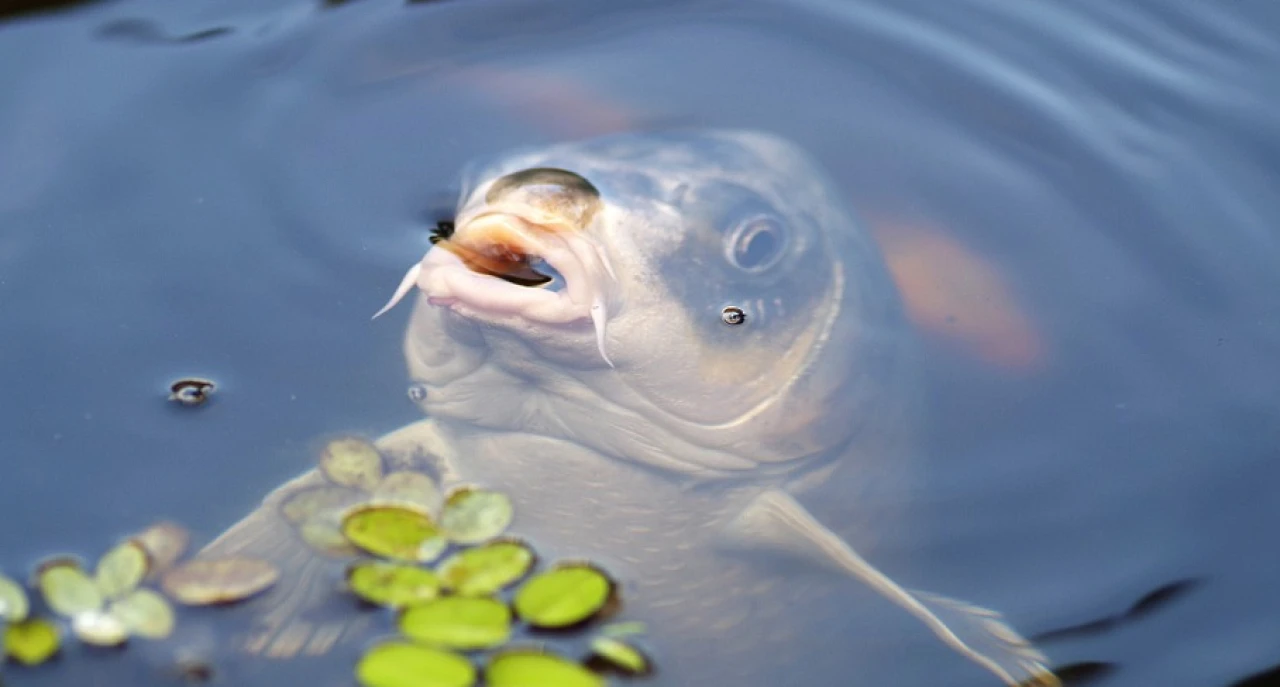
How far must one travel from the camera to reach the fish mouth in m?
2.57

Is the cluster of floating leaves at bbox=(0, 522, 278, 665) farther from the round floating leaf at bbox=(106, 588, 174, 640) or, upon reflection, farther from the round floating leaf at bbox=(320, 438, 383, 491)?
the round floating leaf at bbox=(320, 438, 383, 491)

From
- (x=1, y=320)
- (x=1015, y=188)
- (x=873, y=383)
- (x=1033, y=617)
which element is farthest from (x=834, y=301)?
(x=1, y=320)

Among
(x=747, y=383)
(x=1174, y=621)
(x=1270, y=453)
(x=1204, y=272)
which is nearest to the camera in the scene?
(x=1174, y=621)

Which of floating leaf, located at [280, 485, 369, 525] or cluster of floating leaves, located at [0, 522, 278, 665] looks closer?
cluster of floating leaves, located at [0, 522, 278, 665]

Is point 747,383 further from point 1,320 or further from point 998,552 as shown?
point 1,320

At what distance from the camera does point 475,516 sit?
2.63 meters

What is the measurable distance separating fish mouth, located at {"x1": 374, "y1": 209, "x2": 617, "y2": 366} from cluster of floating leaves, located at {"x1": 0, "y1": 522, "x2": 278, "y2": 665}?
66 centimetres

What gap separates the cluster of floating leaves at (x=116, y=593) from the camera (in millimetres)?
2367

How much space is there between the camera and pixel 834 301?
10.2 ft

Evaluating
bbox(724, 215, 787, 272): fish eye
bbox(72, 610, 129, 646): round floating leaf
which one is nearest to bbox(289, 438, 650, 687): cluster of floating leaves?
bbox(72, 610, 129, 646): round floating leaf

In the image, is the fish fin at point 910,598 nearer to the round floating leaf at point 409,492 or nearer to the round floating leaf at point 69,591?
the round floating leaf at point 409,492

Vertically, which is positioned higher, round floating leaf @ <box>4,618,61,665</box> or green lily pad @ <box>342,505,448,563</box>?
green lily pad @ <box>342,505,448,563</box>

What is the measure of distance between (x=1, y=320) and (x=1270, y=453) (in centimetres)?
309

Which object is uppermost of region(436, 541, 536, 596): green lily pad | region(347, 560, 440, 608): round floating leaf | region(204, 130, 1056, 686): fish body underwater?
region(204, 130, 1056, 686): fish body underwater
